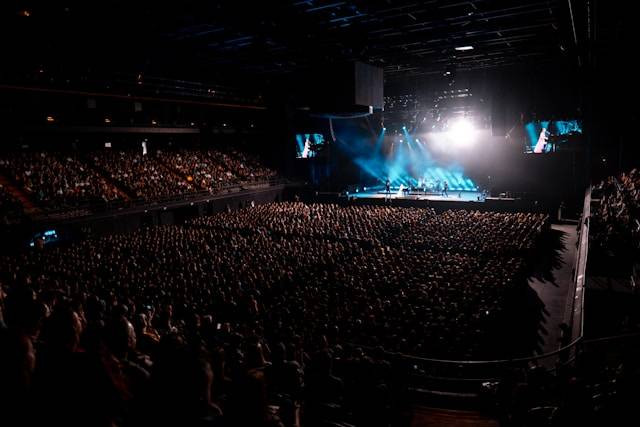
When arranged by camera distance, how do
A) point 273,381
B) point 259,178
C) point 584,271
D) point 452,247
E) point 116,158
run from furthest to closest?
point 259,178, point 116,158, point 452,247, point 584,271, point 273,381

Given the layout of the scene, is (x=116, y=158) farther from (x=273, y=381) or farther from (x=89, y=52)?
(x=273, y=381)

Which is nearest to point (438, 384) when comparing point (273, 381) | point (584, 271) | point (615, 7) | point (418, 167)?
point (273, 381)

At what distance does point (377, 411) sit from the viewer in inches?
189

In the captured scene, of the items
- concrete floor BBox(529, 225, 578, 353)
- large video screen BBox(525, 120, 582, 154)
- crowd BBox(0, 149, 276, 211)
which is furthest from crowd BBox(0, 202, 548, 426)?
large video screen BBox(525, 120, 582, 154)

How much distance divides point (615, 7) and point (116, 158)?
91.5 feet

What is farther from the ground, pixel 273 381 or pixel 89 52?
pixel 89 52

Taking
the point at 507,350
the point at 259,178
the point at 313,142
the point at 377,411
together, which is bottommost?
the point at 507,350

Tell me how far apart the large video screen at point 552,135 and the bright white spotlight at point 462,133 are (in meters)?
4.29

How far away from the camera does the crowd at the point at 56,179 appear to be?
21.7 m

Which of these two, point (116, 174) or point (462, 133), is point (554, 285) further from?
point (116, 174)

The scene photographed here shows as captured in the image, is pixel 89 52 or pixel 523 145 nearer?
pixel 89 52

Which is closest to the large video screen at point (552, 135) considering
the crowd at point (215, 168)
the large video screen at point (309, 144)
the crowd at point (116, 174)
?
the large video screen at point (309, 144)

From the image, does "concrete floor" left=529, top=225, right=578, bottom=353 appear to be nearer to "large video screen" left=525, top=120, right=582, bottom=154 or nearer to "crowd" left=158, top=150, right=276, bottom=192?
"large video screen" left=525, top=120, right=582, bottom=154

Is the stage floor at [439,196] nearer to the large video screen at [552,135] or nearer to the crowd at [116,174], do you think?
the large video screen at [552,135]
